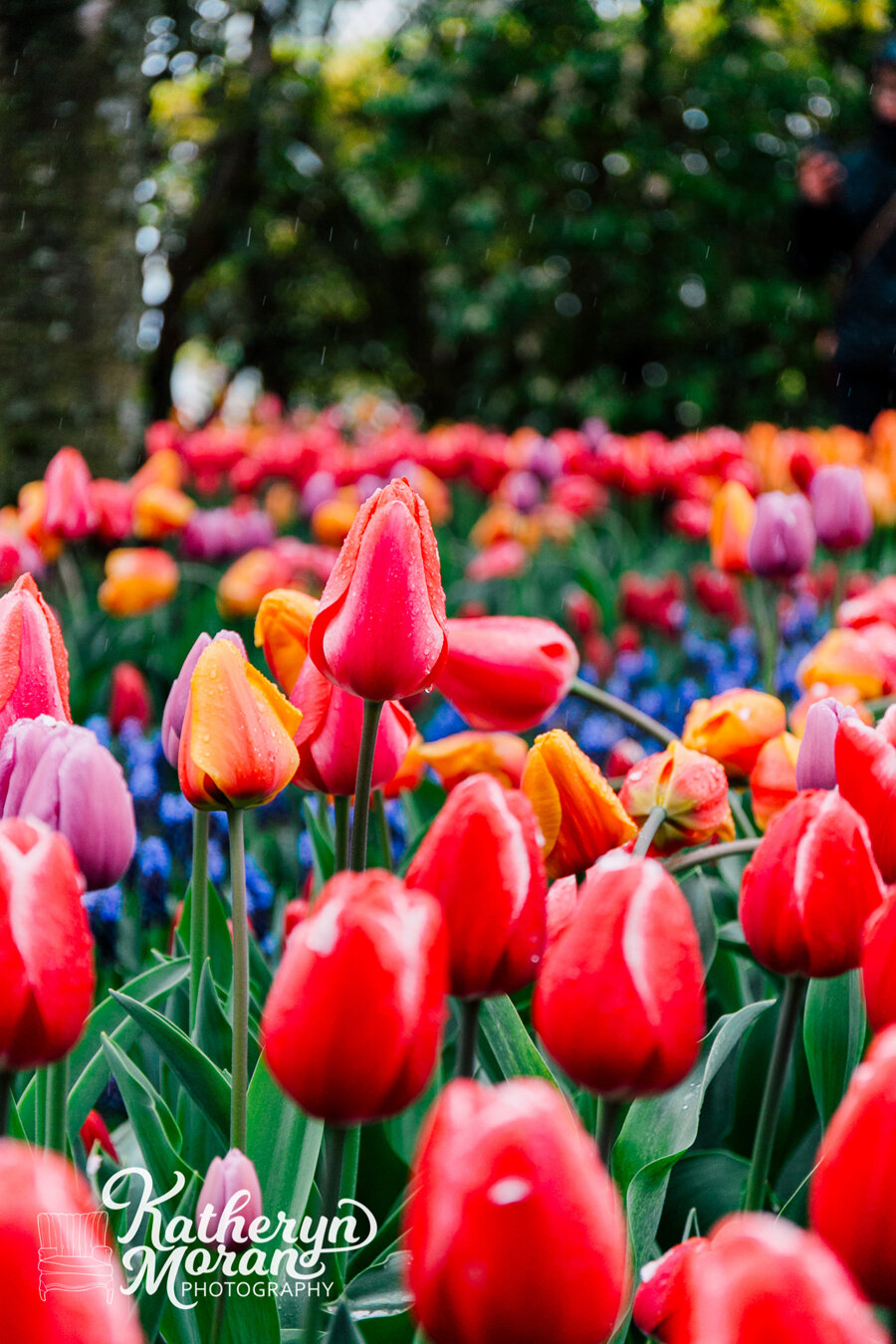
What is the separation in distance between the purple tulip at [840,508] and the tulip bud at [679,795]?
1.13 meters

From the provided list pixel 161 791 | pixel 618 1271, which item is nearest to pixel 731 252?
pixel 161 791

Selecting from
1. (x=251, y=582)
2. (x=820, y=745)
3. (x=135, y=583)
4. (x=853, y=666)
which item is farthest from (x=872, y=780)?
(x=135, y=583)

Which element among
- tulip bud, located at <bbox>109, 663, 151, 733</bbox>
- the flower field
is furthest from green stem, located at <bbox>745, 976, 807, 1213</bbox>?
tulip bud, located at <bbox>109, 663, 151, 733</bbox>

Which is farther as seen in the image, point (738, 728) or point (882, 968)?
point (738, 728)

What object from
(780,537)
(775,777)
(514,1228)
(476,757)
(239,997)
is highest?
(514,1228)

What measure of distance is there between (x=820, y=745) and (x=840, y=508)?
1.22m

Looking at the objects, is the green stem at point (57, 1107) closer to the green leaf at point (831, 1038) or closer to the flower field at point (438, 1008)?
the flower field at point (438, 1008)

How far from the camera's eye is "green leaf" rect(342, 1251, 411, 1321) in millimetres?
634

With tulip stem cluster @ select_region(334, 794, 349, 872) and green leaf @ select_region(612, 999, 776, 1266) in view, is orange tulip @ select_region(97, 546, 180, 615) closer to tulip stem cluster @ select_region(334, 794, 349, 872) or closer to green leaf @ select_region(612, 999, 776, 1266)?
tulip stem cluster @ select_region(334, 794, 349, 872)

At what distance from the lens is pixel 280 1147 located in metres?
0.69

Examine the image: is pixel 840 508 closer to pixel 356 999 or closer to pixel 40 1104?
pixel 40 1104

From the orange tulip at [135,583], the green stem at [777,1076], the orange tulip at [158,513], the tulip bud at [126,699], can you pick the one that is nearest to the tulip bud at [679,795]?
the green stem at [777,1076]

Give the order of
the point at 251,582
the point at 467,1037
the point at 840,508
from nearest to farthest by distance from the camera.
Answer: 1. the point at 467,1037
2. the point at 840,508
3. the point at 251,582

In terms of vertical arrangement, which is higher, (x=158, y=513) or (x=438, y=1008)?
(x=438, y=1008)
